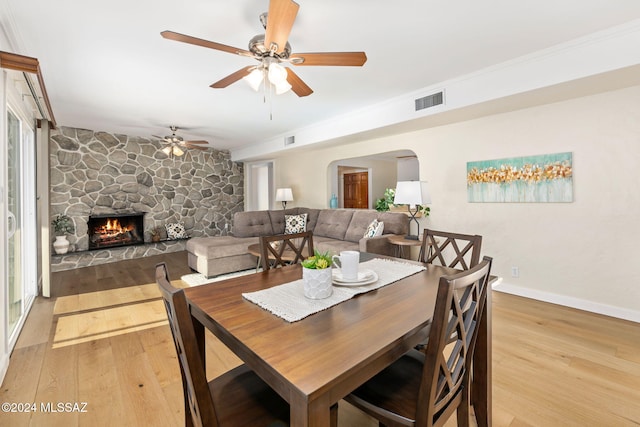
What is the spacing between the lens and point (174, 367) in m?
2.12

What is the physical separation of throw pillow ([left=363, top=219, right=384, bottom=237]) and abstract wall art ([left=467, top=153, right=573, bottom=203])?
120 cm

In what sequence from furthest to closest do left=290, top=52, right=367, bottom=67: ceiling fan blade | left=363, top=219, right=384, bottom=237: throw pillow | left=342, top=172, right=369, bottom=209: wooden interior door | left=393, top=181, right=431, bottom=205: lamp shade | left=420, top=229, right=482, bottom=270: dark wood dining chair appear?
left=342, top=172, right=369, bottom=209: wooden interior door
left=363, top=219, right=384, bottom=237: throw pillow
left=393, top=181, right=431, bottom=205: lamp shade
left=290, top=52, right=367, bottom=67: ceiling fan blade
left=420, top=229, right=482, bottom=270: dark wood dining chair

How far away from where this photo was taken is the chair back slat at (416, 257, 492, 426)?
89 cm

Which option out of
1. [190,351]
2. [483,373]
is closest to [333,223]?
[483,373]

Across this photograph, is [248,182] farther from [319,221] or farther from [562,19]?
[562,19]

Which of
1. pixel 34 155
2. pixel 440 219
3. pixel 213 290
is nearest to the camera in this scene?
pixel 213 290

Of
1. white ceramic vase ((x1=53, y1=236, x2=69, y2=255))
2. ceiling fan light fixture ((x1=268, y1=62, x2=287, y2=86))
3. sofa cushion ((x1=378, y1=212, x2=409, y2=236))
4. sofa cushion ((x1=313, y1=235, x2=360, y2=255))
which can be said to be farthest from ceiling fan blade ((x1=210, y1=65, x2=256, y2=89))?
white ceramic vase ((x1=53, y1=236, x2=69, y2=255))

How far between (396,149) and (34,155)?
15.9 feet

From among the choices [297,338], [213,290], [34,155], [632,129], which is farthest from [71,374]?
[632,129]

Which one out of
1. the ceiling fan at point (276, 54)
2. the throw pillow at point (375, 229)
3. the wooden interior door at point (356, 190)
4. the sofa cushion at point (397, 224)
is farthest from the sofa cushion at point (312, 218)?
the ceiling fan at point (276, 54)

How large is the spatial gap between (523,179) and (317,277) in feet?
10.7

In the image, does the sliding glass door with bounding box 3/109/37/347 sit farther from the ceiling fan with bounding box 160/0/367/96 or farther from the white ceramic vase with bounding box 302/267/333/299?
the white ceramic vase with bounding box 302/267/333/299

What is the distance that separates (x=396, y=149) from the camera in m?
4.74

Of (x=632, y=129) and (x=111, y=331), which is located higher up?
(x=632, y=129)
